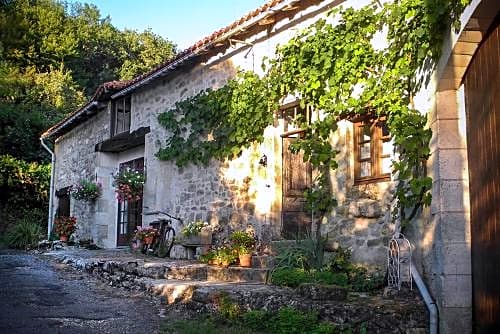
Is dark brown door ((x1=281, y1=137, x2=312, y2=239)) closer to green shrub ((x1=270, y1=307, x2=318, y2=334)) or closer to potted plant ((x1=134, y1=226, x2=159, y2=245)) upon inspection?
green shrub ((x1=270, y1=307, x2=318, y2=334))

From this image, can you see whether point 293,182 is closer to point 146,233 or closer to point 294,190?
point 294,190

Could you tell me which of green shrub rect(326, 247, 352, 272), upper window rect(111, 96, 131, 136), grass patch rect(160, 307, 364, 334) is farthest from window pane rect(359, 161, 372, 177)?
upper window rect(111, 96, 131, 136)

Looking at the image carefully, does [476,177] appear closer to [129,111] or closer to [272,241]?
[272,241]

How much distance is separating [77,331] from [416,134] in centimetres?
380

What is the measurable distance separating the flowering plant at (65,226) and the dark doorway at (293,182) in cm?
841

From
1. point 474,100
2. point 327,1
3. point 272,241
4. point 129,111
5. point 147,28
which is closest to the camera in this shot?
point 474,100

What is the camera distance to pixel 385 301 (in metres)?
5.07

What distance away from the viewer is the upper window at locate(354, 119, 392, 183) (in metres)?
6.40

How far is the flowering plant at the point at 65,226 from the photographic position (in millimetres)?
14336

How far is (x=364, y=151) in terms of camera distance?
6.72m

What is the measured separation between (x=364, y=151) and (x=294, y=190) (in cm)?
170

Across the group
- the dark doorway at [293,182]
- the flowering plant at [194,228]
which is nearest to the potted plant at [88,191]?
the flowering plant at [194,228]

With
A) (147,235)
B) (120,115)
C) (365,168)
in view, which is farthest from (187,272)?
(120,115)

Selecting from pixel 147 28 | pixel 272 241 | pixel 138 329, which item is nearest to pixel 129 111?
pixel 272 241
